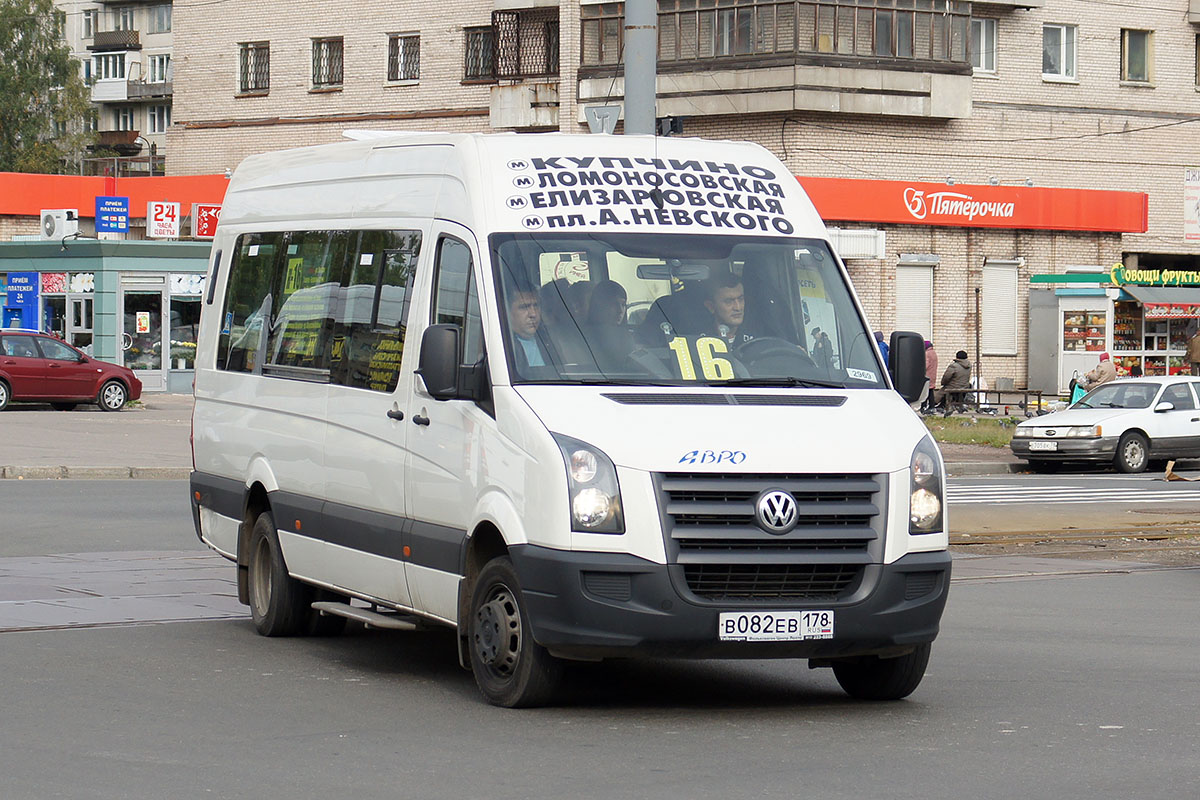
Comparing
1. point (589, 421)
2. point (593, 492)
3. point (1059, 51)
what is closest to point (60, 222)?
point (1059, 51)

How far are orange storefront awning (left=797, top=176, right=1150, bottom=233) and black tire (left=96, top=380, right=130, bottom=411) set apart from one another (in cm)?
1639

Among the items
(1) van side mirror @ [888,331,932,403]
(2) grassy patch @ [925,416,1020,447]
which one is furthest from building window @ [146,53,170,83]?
(1) van side mirror @ [888,331,932,403]

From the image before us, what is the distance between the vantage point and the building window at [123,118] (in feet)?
345

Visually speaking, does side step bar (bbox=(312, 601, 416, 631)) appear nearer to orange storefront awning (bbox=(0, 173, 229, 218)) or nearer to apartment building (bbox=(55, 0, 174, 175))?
orange storefront awning (bbox=(0, 173, 229, 218))

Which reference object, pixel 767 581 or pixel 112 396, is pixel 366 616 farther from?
pixel 112 396

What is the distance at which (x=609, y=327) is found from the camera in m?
8.68

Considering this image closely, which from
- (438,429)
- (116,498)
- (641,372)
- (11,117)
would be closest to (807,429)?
(641,372)

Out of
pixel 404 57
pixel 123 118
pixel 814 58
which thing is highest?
pixel 123 118

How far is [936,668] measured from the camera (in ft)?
32.3

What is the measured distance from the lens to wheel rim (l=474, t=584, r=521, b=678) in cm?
828

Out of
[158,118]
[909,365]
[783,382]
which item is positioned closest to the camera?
[783,382]

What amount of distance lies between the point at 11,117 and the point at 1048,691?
81.1m

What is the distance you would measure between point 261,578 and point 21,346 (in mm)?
26362

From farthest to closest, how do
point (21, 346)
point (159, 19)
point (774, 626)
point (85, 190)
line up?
point (159, 19)
point (85, 190)
point (21, 346)
point (774, 626)
